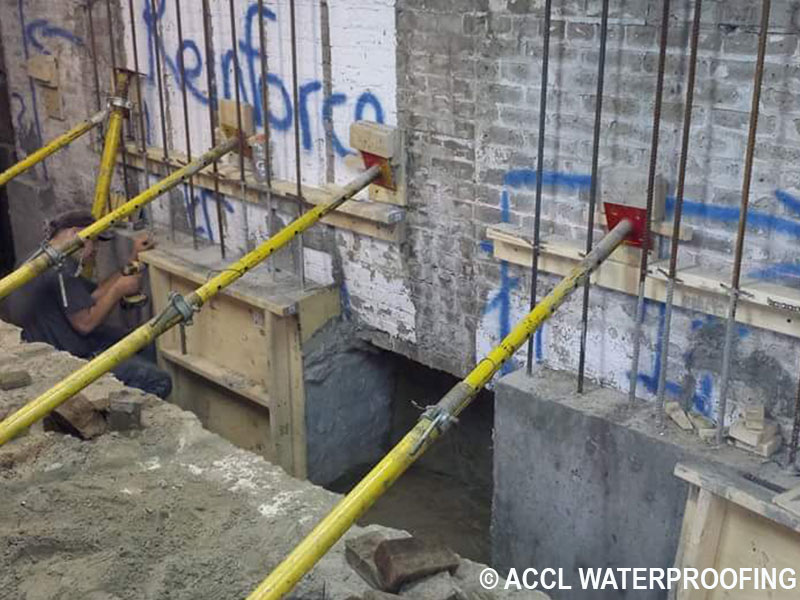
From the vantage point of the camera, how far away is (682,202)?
388cm

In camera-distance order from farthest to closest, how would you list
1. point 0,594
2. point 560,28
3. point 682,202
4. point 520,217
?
point 520,217
point 560,28
point 682,202
point 0,594

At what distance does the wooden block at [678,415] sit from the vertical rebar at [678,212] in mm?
44

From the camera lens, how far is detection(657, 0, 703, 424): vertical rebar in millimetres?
3543

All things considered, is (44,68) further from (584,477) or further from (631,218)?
(584,477)

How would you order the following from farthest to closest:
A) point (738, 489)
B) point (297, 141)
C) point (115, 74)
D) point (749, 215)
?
point (115, 74)
point (297, 141)
point (749, 215)
point (738, 489)

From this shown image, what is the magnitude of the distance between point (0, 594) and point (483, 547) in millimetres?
2942

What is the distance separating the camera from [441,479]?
20.4 feet

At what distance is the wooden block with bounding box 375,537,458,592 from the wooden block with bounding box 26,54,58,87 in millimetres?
5543

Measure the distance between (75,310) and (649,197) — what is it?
148 inches

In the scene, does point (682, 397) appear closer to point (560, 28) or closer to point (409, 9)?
point (560, 28)

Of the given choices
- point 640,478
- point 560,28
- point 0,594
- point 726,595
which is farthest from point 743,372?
point 0,594

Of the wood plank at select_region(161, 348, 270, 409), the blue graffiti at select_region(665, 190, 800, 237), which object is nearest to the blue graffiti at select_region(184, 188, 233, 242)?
the wood plank at select_region(161, 348, 270, 409)

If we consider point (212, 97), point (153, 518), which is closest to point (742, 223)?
point (153, 518)

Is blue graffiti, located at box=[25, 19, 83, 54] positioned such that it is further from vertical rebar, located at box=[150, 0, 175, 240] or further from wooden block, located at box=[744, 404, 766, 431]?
wooden block, located at box=[744, 404, 766, 431]
